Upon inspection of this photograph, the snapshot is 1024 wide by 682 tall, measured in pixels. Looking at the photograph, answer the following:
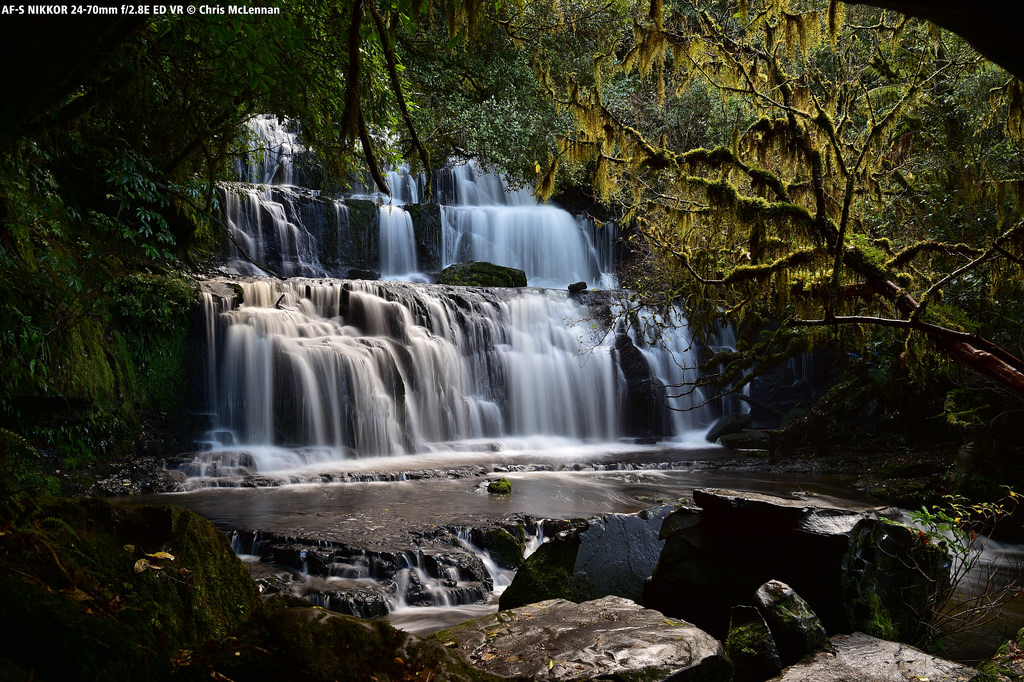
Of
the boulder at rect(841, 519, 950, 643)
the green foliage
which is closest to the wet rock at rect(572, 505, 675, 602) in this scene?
the boulder at rect(841, 519, 950, 643)

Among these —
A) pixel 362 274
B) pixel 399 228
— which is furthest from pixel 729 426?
pixel 399 228

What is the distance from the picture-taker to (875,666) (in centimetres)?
399

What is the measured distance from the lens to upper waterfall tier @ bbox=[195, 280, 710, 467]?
12.2 metres

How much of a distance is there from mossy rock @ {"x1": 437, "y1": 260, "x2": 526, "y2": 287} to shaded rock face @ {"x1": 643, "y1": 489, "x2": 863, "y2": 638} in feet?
45.6

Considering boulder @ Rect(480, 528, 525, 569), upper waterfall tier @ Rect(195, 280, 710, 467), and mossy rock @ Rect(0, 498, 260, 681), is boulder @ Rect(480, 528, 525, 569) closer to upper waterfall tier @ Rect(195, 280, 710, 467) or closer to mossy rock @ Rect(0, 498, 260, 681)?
mossy rock @ Rect(0, 498, 260, 681)

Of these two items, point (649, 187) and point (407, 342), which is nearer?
point (649, 187)

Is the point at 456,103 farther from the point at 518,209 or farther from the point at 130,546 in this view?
the point at 130,546

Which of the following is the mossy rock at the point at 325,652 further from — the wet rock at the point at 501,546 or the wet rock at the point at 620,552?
the wet rock at the point at 501,546

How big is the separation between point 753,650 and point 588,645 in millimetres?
1169

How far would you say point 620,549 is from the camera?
555 cm

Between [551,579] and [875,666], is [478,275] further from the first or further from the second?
[875,666]

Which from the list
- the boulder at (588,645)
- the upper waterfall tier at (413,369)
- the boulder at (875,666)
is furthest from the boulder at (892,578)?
the upper waterfall tier at (413,369)

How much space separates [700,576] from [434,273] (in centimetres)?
1632

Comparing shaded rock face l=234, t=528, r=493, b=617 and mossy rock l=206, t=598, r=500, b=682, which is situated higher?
mossy rock l=206, t=598, r=500, b=682
